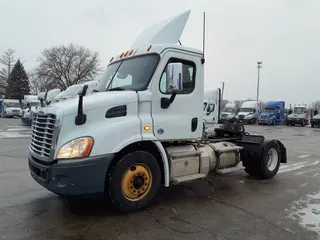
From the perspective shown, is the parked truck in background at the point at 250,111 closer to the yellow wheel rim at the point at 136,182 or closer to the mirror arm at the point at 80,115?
the yellow wheel rim at the point at 136,182

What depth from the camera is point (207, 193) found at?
20.7 feet

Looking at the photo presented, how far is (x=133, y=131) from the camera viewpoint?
4.89 meters

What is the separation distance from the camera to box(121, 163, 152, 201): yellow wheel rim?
16.1ft

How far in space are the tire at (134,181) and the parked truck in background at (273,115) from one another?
37331mm

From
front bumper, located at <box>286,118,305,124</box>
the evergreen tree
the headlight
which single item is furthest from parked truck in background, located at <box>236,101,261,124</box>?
the evergreen tree

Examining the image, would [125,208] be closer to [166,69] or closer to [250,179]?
[166,69]

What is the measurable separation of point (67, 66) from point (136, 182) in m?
56.2

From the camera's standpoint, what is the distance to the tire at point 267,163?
7586mm

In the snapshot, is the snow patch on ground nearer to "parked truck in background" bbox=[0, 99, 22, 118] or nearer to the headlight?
the headlight

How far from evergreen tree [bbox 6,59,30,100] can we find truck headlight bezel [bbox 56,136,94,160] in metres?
69.1

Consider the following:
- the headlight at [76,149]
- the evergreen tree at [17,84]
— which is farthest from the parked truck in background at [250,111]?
the evergreen tree at [17,84]

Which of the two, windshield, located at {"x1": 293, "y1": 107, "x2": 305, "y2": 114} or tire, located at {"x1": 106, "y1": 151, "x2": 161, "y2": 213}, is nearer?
tire, located at {"x1": 106, "y1": 151, "x2": 161, "y2": 213}

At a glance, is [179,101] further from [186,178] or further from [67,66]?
[67,66]

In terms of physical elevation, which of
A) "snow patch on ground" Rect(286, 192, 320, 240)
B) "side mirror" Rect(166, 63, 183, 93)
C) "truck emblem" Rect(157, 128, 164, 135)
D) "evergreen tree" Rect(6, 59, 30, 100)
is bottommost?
"snow patch on ground" Rect(286, 192, 320, 240)
